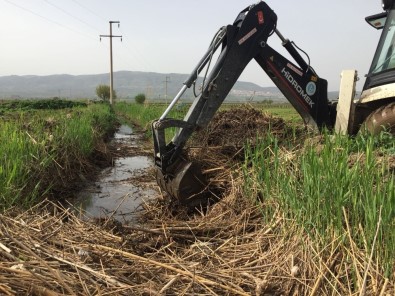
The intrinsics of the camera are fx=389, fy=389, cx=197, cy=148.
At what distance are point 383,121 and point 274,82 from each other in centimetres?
133

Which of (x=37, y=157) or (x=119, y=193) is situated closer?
(x=37, y=157)

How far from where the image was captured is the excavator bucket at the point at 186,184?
165 inches

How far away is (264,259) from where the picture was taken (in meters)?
2.92

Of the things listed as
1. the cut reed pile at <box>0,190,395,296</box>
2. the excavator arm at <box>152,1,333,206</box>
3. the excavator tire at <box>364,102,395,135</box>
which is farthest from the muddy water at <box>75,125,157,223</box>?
the excavator tire at <box>364,102,395,135</box>

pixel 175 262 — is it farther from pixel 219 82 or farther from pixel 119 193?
pixel 119 193

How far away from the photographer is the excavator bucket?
4.18 metres

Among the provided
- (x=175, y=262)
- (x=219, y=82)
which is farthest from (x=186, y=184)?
(x=175, y=262)

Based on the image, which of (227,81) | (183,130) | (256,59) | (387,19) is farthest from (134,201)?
(387,19)

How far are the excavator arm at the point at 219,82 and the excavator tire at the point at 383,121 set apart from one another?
91cm

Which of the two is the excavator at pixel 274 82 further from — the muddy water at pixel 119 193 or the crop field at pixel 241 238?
the muddy water at pixel 119 193

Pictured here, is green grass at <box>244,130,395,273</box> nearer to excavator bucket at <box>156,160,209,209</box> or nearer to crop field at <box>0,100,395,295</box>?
crop field at <box>0,100,395,295</box>

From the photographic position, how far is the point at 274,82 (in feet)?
15.9

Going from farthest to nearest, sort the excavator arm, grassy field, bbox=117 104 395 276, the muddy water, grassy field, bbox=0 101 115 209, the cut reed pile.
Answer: the muddy water < the excavator arm < grassy field, bbox=0 101 115 209 < grassy field, bbox=117 104 395 276 < the cut reed pile

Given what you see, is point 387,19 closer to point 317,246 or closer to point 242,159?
point 242,159
